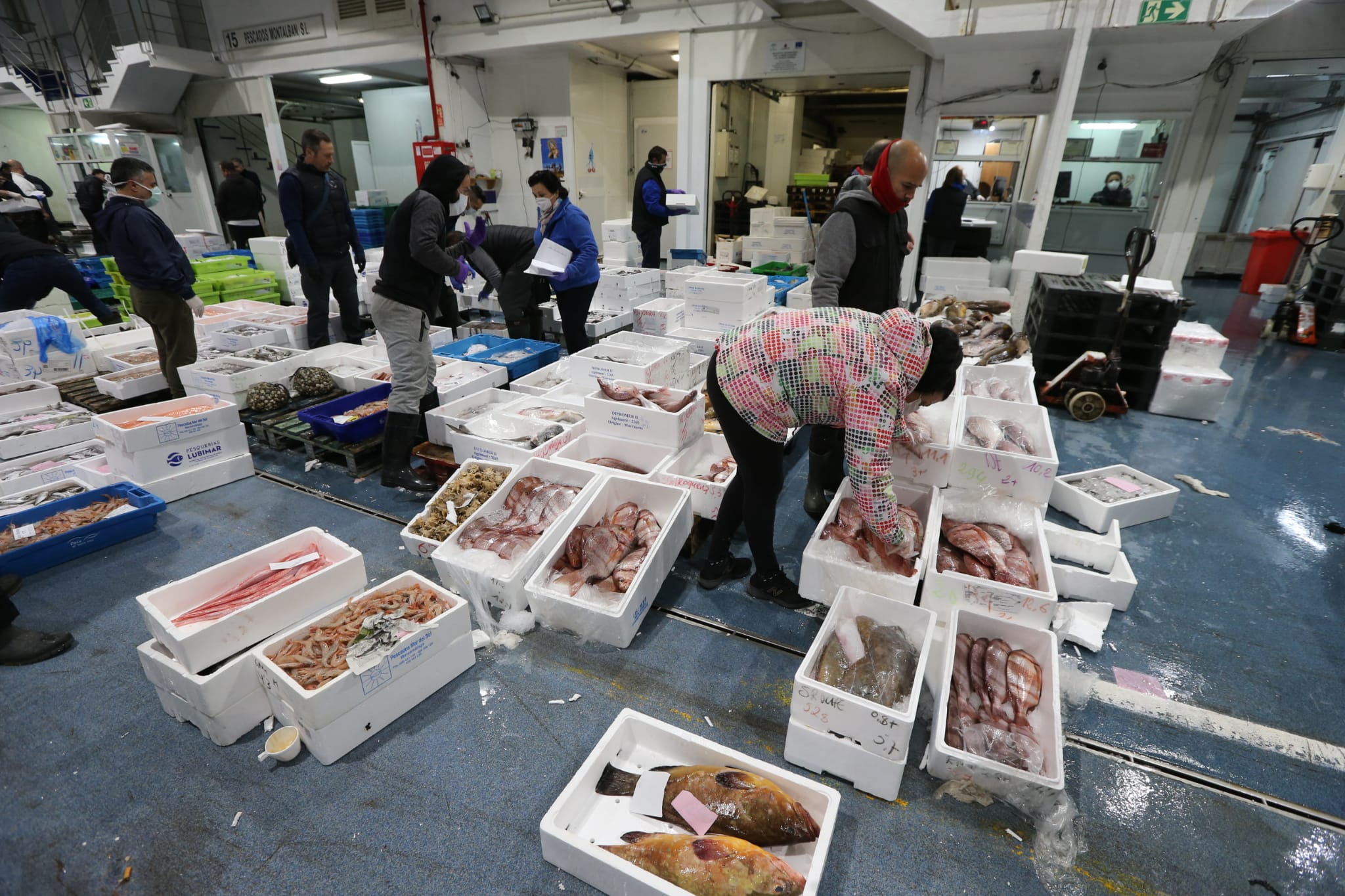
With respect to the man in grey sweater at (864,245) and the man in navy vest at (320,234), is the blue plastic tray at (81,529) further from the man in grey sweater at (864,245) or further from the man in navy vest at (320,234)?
the man in grey sweater at (864,245)

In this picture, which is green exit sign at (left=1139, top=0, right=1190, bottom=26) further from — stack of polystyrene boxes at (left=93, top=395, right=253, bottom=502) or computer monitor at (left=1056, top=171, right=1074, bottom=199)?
stack of polystyrene boxes at (left=93, top=395, right=253, bottom=502)

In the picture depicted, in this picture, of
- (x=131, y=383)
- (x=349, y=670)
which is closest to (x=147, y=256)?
(x=131, y=383)

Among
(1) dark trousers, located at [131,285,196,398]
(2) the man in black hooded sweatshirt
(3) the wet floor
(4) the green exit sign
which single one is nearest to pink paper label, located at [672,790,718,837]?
(3) the wet floor

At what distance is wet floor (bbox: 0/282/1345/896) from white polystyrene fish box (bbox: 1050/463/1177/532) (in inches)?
10.9

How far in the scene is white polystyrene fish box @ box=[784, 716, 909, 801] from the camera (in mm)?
1948

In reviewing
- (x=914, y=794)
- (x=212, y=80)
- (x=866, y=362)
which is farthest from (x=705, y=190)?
(x=212, y=80)

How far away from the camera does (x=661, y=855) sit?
5.37 ft

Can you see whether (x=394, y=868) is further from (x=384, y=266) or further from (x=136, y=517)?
(x=384, y=266)

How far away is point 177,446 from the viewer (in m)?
3.70

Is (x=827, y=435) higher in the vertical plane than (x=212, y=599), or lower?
higher

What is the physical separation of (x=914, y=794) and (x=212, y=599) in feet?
9.13

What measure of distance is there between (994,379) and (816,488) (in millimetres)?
1633

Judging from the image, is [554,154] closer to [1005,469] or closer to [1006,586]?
[1005,469]

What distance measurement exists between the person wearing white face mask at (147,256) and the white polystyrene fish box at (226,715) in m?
3.26
